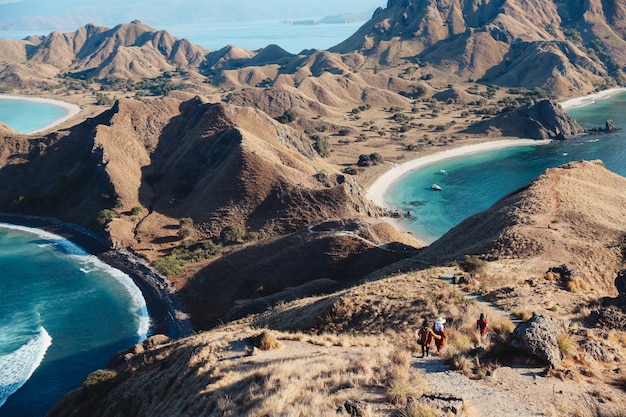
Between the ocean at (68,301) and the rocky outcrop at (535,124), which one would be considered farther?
the rocky outcrop at (535,124)

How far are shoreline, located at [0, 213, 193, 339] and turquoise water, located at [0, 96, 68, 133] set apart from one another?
97.2 meters

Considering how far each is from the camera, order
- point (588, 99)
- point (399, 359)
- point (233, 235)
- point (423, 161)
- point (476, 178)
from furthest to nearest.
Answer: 1. point (588, 99)
2. point (423, 161)
3. point (476, 178)
4. point (233, 235)
5. point (399, 359)

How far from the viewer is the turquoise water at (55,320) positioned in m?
40.1

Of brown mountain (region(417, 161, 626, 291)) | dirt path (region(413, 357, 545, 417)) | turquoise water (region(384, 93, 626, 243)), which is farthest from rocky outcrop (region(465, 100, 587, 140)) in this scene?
dirt path (region(413, 357, 545, 417))

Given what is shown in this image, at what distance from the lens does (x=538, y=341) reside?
16547 mm

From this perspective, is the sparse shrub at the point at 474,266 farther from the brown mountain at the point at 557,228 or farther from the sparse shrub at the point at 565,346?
the sparse shrub at the point at 565,346

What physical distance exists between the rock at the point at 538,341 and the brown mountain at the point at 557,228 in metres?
19.8

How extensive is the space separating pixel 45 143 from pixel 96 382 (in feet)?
249

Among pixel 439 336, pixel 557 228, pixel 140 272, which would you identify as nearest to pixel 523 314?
pixel 439 336

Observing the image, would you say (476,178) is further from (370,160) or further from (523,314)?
(523,314)

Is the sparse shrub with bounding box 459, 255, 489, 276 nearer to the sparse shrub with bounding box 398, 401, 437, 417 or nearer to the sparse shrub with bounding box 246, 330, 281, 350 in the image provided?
the sparse shrub with bounding box 246, 330, 281, 350

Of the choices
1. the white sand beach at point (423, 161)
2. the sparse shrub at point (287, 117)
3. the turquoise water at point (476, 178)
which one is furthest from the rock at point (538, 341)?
the sparse shrub at point (287, 117)

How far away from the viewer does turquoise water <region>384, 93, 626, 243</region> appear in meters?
81.2

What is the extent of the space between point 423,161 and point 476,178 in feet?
50.0
